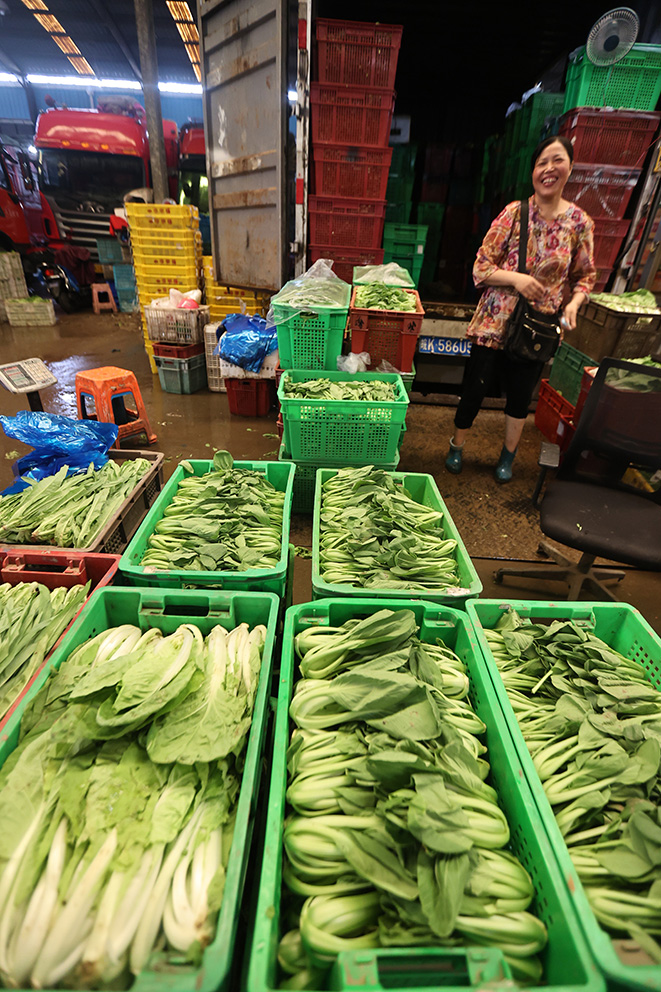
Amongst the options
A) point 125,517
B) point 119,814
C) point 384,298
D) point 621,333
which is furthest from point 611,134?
point 119,814

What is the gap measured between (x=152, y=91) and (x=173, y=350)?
622 centimetres

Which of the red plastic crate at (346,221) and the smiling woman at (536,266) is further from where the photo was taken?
the red plastic crate at (346,221)

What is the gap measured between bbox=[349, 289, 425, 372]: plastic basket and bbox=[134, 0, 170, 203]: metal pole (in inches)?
271

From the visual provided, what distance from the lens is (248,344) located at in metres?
5.27

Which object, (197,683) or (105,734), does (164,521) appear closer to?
(197,683)

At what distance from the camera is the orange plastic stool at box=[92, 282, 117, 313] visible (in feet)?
36.4

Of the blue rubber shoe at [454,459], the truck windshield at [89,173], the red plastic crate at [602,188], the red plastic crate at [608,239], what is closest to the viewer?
the blue rubber shoe at [454,459]

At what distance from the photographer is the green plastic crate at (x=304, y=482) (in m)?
3.72

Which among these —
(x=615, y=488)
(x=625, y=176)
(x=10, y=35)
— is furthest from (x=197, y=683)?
(x=10, y=35)

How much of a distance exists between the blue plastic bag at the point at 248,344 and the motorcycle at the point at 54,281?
7.70m

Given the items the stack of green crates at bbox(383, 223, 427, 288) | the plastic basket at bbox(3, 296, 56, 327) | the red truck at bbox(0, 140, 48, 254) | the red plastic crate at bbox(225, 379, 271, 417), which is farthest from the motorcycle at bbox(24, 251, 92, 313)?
the stack of green crates at bbox(383, 223, 427, 288)

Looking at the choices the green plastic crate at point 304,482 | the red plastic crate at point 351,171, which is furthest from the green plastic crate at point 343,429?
the red plastic crate at point 351,171

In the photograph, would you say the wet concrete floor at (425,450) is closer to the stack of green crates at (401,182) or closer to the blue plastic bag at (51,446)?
the blue plastic bag at (51,446)

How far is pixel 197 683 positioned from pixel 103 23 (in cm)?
2215
